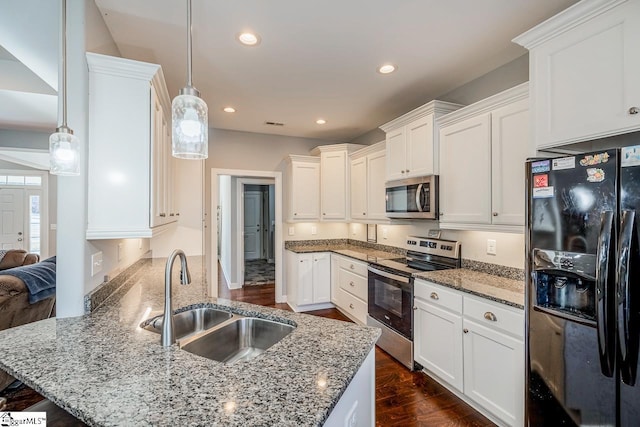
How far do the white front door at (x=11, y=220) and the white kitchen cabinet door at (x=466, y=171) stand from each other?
5.44m

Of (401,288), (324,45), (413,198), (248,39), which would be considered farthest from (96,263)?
(413,198)

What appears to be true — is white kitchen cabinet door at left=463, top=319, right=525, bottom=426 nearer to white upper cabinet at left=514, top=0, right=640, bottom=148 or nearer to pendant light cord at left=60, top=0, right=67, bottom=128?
white upper cabinet at left=514, top=0, right=640, bottom=148

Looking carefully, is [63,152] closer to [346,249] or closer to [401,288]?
[401,288]

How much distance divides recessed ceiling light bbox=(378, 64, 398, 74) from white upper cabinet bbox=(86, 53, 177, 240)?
5.62 feet

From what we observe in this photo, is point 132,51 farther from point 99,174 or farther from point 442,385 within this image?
point 442,385

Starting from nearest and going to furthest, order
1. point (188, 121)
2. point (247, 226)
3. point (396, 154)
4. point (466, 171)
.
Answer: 1. point (188, 121)
2. point (466, 171)
3. point (396, 154)
4. point (247, 226)

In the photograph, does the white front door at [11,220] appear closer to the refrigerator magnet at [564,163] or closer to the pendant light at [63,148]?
the pendant light at [63,148]

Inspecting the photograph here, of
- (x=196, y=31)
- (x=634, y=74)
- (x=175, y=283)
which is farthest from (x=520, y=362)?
(x=196, y=31)

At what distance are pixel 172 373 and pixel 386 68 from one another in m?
2.55

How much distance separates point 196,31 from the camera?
6.32 ft

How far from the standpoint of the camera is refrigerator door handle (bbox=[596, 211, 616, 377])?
117 cm

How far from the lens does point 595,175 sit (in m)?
1.25

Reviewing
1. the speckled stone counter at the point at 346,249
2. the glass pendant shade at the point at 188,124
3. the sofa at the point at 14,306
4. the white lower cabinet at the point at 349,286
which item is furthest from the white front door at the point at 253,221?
the glass pendant shade at the point at 188,124

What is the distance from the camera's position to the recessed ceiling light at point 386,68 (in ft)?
7.90
